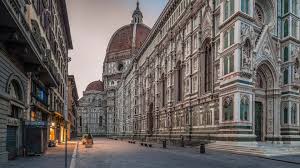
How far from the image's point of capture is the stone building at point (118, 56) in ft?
446

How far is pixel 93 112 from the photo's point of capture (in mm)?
144500

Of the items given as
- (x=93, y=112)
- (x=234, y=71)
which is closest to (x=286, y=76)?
(x=234, y=71)

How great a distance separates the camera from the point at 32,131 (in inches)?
946

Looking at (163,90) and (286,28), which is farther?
(163,90)

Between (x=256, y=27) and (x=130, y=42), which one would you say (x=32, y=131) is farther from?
(x=130, y=42)

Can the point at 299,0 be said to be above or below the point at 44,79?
above

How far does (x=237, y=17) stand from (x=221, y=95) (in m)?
7.95

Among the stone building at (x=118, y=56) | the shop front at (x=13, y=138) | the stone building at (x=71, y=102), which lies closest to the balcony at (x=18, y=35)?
the shop front at (x=13, y=138)

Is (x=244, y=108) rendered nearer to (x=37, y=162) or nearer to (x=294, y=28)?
(x=294, y=28)

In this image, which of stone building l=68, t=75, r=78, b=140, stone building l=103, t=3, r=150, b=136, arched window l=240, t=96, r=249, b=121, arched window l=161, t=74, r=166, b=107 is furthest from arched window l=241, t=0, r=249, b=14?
stone building l=103, t=3, r=150, b=136

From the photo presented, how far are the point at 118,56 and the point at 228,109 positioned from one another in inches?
4411

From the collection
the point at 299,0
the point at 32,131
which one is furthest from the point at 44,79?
the point at 299,0

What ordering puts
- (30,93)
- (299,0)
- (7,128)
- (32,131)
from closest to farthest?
(7,128)
(32,131)
(30,93)
(299,0)

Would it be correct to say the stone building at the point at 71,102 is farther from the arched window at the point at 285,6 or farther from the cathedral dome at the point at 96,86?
the arched window at the point at 285,6
